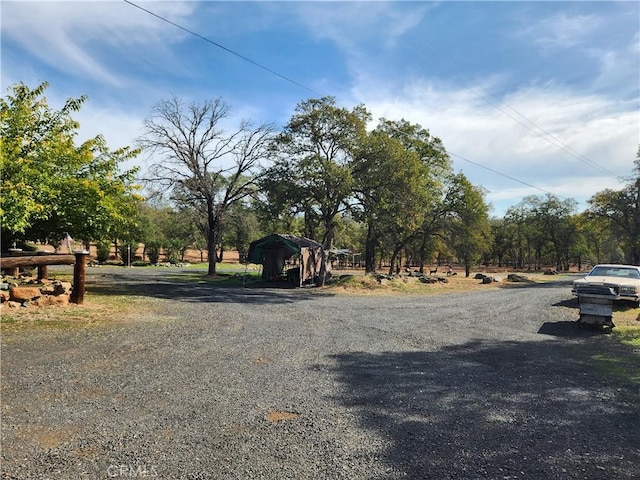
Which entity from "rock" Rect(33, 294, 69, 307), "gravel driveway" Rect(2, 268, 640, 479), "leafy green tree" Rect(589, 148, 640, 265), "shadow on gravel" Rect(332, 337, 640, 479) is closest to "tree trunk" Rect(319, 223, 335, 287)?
"rock" Rect(33, 294, 69, 307)

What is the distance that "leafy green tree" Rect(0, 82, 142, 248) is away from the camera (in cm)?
975

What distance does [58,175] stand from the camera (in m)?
11.2

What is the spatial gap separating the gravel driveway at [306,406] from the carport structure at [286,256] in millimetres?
13595

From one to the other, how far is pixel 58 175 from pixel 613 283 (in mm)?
16205

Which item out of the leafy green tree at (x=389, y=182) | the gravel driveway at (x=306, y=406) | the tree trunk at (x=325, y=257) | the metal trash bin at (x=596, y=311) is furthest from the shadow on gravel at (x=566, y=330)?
the tree trunk at (x=325, y=257)

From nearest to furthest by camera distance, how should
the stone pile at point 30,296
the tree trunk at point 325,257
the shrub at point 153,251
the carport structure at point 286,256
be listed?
1. the stone pile at point 30,296
2. the tree trunk at point 325,257
3. the carport structure at point 286,256
4. the shrub at point 153,251

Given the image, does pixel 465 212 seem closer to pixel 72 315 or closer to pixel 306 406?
pixel 72 315

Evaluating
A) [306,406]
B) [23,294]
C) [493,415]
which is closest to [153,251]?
[23,294]

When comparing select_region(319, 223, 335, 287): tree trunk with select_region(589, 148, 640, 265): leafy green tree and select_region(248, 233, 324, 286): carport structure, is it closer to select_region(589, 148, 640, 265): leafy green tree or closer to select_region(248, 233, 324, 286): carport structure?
select_region(248, 233, 324, 286): carport structure

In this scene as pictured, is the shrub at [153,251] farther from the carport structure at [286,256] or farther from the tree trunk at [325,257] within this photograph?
the tree trunk at [325,257]

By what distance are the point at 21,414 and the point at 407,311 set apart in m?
10.3

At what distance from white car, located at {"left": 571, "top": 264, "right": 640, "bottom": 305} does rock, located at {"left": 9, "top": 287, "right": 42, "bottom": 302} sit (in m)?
13.7

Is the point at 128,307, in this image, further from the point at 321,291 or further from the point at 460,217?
the point at 460,217

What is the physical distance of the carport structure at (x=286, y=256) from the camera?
21938 mm
